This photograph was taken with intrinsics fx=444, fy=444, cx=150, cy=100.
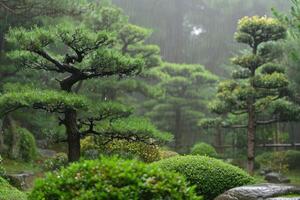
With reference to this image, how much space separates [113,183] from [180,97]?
21384 millimetres

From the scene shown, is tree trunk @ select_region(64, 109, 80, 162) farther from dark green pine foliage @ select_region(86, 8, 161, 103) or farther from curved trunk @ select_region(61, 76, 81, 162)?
dark green pine foliage @ select_region(86, 8, 161, 103)

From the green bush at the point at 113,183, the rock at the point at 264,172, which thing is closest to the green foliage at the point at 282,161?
the rock at the point at 264,172

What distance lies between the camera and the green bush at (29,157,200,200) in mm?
4582

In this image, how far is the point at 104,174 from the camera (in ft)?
15.5

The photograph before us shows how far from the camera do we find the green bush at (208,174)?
8.73 m

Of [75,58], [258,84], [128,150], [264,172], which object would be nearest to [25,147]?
[128,150]

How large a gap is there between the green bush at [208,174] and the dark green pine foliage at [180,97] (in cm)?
1528

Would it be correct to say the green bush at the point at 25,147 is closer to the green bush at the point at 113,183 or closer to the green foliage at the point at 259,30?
the green foliage at the point at 259,30

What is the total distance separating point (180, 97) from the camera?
25906mm

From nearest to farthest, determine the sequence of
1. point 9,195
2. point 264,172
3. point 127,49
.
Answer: point 9,195 < point 264,172 < point 127,49

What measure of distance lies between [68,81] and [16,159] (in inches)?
205

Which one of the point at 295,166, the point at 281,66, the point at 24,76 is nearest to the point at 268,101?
the point at 281,66

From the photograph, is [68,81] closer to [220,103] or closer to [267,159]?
[220,103]

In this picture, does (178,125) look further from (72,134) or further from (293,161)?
(72,134)
